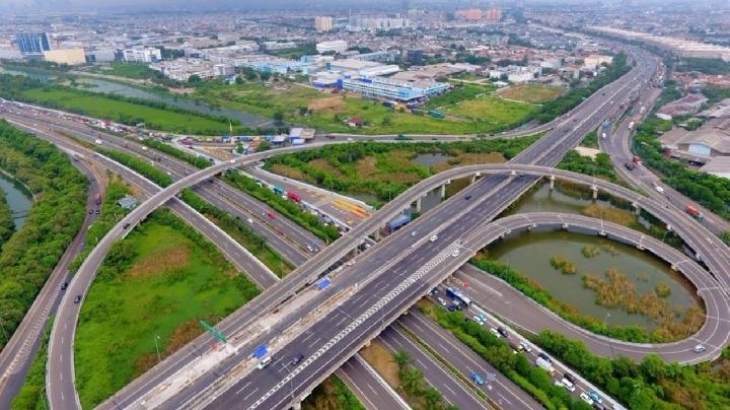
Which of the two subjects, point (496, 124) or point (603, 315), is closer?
point (603, 315)

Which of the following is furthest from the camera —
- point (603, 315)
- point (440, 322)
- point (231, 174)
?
point (231, 174)

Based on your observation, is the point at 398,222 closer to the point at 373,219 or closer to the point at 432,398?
the point at 373,219

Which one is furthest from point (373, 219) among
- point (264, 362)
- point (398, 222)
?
point (264, 362)

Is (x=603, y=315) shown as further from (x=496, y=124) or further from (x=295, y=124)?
(x=295, y=124)

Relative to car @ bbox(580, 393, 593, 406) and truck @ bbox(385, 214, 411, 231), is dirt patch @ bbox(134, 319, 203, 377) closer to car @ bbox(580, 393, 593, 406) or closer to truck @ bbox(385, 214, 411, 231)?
truck @ bbox(385, 214, 411, 231)

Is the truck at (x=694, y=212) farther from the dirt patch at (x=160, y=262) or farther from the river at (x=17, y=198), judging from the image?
the river at (x=17, y=198)

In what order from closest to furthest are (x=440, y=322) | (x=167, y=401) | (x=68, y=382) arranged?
(x=167, y=401) < (x=68, y=382) < (x=440, y=322)

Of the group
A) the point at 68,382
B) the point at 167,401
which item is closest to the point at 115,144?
the point at 68,382
